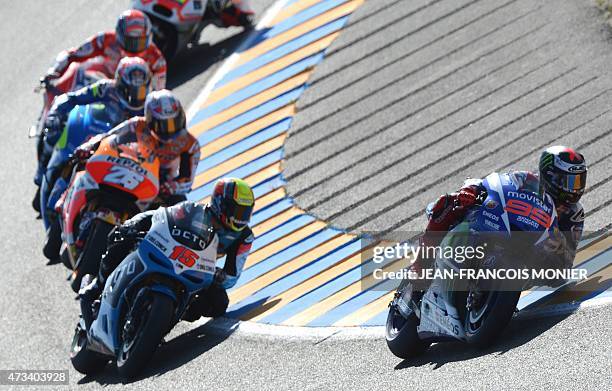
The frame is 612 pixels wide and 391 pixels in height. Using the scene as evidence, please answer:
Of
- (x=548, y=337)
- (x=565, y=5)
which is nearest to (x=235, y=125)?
(x=565, y=5)

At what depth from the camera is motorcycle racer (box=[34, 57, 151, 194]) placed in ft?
46.1

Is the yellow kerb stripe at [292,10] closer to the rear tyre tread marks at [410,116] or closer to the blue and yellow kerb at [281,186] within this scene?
the blue and yellow kerb at [281,186]

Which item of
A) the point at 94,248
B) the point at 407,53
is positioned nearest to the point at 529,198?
the point at 94,248

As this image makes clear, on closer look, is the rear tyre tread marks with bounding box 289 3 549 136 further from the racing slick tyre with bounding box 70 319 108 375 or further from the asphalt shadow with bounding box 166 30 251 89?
the racing slick tyre with bounding box 70 319 108 375

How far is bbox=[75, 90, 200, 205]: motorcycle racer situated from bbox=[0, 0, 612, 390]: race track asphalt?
4.84 ft

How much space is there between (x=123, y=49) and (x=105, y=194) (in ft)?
12.3

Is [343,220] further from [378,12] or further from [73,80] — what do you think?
[378,12]

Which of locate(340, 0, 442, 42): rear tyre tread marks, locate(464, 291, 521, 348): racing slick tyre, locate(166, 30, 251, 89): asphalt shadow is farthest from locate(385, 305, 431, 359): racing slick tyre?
locate(166, 30, 251, 89): asphalt shadow

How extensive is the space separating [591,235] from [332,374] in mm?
2813

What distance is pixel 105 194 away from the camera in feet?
41.5

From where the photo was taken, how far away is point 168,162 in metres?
13.0

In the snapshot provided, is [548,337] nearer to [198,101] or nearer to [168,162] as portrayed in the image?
[168,162]

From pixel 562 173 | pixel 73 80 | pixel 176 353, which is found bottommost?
pixel 176 353

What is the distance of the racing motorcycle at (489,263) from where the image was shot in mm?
8594
